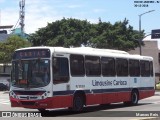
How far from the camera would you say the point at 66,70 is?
1981cm

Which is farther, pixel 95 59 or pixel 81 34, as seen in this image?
pixel 81 34

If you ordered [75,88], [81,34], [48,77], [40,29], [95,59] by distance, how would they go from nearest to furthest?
[48,77] < [75,88] < [95,59] < [81,34] < [40,29]

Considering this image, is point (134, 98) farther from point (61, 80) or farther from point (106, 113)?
point (61, 80)

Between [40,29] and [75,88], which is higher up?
[40,29]

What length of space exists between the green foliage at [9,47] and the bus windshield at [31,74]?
47.3m

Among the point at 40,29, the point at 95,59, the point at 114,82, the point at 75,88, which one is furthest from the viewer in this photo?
the point at 40,29

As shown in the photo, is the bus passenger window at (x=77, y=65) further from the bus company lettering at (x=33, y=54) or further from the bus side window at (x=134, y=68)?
the bus side window at (x=134, y=68)

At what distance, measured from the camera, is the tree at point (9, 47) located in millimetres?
66750

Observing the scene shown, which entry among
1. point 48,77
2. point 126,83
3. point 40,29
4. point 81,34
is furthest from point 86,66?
point 40,29

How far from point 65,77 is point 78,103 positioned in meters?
1.56

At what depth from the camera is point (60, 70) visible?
63.8ft

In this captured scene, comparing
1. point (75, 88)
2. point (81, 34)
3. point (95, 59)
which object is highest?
point (81, 34)

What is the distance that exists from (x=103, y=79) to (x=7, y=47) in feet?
152

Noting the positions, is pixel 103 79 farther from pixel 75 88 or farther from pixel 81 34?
pixel 81 34
